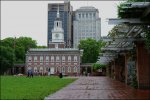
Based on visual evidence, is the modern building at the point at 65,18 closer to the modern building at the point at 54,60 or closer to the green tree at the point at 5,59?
the modern building at the point at 54,60

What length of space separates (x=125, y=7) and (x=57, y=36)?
108 metres

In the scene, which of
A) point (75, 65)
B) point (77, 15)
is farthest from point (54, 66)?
point (77, 15)

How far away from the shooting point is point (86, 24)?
625 ft

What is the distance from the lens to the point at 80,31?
194250 mm

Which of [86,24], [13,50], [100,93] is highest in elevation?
[86,24]

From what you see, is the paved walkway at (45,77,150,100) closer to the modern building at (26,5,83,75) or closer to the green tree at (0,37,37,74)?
the green tree at (0,37,37,74)

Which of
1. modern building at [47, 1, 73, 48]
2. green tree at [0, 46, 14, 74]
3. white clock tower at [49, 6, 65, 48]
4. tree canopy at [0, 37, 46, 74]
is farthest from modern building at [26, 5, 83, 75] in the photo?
modern building at [47, 1, 73, 48]

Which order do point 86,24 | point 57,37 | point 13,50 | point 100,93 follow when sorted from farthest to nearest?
1. point 86,24
2. point 57,37
3. point 13,50
4. point 100,93

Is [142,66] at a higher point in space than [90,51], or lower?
lower

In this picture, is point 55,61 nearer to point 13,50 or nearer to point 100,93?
point 13,50

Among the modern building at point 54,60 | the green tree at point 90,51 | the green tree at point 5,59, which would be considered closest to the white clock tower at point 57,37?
the modern building at point 54,60

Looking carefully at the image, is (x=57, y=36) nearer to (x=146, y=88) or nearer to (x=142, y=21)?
(x=146, y=88)

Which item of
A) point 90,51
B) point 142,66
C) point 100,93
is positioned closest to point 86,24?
point 90,51

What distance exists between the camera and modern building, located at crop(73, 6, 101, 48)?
18788cm
